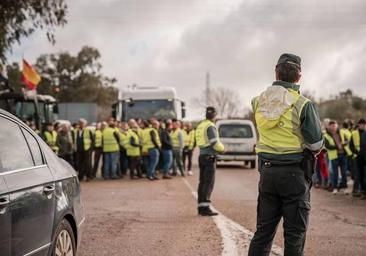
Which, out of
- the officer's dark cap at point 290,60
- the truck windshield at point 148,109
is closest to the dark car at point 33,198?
the officer's dark cap at point 290,60

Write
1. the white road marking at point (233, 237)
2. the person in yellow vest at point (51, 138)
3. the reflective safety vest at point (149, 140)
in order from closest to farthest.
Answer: the white road marking at point (233, 237) < the person in yellow vest at point (51, 138) < the reflective safety vest at point (149, 140)

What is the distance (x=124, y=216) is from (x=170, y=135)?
9.20m

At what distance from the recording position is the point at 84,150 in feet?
58.4

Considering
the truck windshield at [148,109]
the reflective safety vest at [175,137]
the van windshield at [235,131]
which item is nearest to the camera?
the reflective safety vest at [175,137]

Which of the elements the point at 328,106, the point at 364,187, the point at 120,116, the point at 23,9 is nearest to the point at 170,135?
the point at 120,116

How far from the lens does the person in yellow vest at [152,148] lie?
1812 centimetres

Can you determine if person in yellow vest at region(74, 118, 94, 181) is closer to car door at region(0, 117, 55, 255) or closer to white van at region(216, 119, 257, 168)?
white van at region(216, 119, 257, 168)

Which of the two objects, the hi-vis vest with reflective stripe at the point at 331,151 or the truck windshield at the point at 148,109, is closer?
the hi-vis vest with reflective stripe at the point at 331,151

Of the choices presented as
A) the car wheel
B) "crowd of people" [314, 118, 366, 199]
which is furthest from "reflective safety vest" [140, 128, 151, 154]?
the car wheel

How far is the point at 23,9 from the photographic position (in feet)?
55.7

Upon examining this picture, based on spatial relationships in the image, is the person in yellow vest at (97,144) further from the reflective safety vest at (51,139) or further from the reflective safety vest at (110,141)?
the reflective safety vest at (51,139)

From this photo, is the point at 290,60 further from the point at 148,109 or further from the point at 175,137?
the point at 148,109

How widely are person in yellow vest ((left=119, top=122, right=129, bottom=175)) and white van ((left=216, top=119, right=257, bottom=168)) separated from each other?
4.30 meters

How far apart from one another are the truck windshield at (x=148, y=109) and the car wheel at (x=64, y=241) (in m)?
17.2
